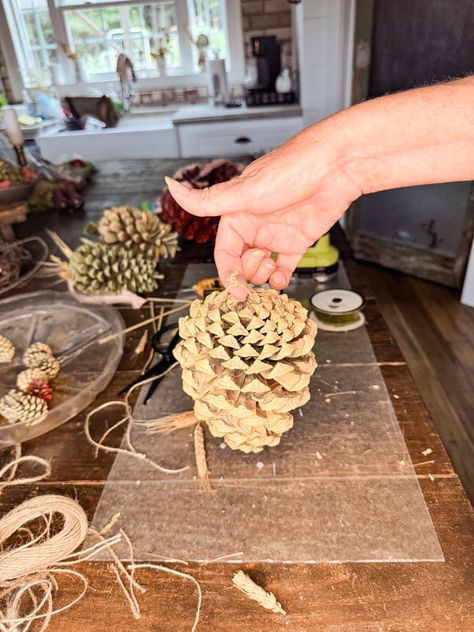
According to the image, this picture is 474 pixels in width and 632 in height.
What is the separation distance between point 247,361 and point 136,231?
2.26 ft

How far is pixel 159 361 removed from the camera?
33.1 inches

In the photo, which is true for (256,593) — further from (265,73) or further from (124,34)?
(124,34)

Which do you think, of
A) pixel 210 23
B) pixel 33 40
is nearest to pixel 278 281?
pixel 210 23

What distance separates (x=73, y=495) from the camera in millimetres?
602

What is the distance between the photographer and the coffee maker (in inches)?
129

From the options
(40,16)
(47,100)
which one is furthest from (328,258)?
(40,16)

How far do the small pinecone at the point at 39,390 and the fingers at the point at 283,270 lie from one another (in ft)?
1.33

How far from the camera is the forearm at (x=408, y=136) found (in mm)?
640

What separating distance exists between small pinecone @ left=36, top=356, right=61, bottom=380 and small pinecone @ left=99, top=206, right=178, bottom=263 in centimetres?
41

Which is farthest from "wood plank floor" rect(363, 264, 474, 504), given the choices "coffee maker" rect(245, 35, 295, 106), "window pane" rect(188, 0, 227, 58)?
"window pane" rect(188, 0, 227, 58)

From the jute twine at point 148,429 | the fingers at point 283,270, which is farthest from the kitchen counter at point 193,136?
the jute twine at point 148,429

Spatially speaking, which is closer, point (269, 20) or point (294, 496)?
point (294, 496)

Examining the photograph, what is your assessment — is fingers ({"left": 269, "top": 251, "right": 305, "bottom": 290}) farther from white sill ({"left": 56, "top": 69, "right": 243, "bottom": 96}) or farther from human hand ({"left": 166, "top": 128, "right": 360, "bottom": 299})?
white sill ({"left": 56, "top": 69, "right": 243, "bottom": 96})

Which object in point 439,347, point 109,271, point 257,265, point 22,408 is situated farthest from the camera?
point 439,347
